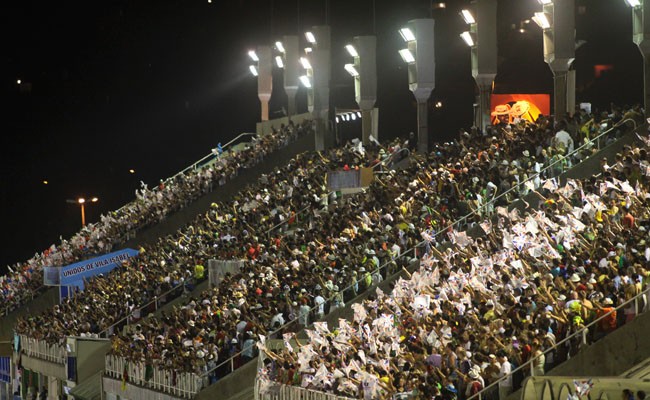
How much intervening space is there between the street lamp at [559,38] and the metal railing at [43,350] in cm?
1514

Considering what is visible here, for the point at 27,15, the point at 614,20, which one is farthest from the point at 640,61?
the point at 27,15

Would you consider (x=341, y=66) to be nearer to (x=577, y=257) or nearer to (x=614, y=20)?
(x=614, y=20)

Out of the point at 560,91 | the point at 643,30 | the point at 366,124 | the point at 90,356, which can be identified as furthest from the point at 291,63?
the point at 643,30

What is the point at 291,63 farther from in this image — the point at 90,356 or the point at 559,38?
the point at 559,38

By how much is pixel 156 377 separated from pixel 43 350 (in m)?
10.5

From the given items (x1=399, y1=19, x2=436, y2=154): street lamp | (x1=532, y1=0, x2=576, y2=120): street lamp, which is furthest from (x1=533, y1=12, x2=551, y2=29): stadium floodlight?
(x1=399, y1=19, x2=436, y2=154): street lamp

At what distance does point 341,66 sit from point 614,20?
1559 centimetres

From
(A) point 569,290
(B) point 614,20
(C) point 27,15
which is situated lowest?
(A) point 569,290

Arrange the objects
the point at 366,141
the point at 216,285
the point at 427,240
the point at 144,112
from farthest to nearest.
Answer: the point at 144,112, the point at 366,141, the point at 216,285, the point at 427,240

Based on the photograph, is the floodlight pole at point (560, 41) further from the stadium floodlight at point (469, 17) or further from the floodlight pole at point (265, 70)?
the floodlight pole at point (265, 70)

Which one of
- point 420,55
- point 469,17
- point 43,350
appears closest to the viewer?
point 469,17

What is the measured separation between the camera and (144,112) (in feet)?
211

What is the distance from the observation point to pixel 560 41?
30.4 meters

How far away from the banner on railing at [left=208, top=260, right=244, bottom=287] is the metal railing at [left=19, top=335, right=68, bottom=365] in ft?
15.6
